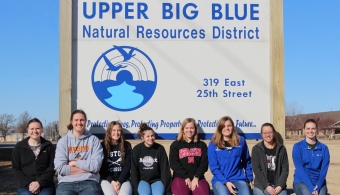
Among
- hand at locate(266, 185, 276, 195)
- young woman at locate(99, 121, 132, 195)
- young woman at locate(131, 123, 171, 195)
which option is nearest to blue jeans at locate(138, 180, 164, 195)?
young woman at locate(131, 123, 171, 195)

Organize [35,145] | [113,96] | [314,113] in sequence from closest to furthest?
[35,145]
[113,96]
[314,113]

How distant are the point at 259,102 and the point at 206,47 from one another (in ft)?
3.73

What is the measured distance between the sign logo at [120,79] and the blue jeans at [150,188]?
122cm

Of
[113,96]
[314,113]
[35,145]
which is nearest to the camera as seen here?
[35,145]

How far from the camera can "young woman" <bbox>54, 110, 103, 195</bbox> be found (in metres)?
5.69

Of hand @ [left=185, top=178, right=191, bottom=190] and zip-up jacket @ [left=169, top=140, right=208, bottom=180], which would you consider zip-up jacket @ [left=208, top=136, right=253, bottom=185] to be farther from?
hand @ [left=185, top=178, right=191, bottom=190]

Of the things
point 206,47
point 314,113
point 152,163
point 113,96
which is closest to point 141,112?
point 113,96

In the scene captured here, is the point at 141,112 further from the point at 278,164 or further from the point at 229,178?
the point at 278,164

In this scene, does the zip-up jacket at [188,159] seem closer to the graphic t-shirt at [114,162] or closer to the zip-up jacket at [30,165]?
the graphic t-shirt at [114,162]

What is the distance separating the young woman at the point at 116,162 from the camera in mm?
5926

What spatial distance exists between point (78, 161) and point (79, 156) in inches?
4.9

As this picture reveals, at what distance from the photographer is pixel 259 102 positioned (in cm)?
684

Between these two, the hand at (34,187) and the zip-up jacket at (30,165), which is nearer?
the hand at (34,187)

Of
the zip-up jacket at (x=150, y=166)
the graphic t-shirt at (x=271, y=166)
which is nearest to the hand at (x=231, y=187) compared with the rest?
the graphic t-shirt at (x=271, y=166)
